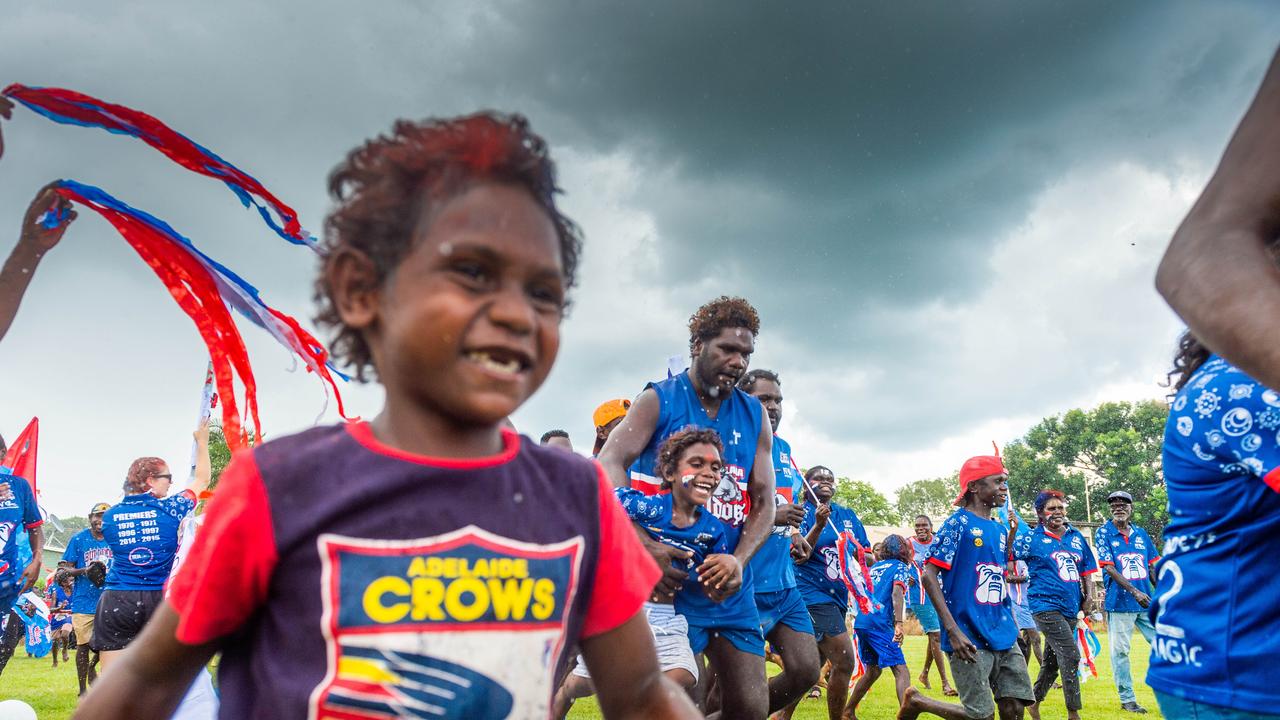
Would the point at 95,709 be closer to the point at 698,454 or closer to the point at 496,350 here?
the point at 496,350

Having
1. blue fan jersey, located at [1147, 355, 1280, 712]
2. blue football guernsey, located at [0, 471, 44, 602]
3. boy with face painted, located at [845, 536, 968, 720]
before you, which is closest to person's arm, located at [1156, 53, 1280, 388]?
blue fan jersey, located at [1147, 355, 1280, 712]

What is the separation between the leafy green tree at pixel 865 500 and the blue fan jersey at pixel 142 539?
69853 millimetres

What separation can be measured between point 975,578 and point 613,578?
251 inches

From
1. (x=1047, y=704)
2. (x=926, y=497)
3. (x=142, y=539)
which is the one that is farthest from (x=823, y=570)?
(x=926, y=497)

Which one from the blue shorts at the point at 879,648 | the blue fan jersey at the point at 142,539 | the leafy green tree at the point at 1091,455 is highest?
the leafy green tree at the point at 1091,455

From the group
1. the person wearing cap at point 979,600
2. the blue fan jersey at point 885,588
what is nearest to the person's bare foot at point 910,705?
the person wearing cap at point 979,600

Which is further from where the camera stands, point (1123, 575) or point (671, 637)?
point (1123, 575)

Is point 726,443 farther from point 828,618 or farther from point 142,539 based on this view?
point 142,539

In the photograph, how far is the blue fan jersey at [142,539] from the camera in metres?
8.39

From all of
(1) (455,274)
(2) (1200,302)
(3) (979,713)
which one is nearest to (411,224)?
(1) (455,274)

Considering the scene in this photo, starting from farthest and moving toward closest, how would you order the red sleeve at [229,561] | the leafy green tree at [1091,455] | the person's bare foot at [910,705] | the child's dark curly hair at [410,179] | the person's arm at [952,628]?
the leafy green tree at [1091,455] < the person's bare foot at [910,705] < the person's arm at [952,628] < the child's dark curly hair at [410,179] < the red sleeve at [229,561]

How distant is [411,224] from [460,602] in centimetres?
63

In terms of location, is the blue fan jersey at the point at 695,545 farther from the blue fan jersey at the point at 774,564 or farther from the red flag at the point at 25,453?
the red flag at the point at 25,453

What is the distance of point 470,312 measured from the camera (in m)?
1.47
